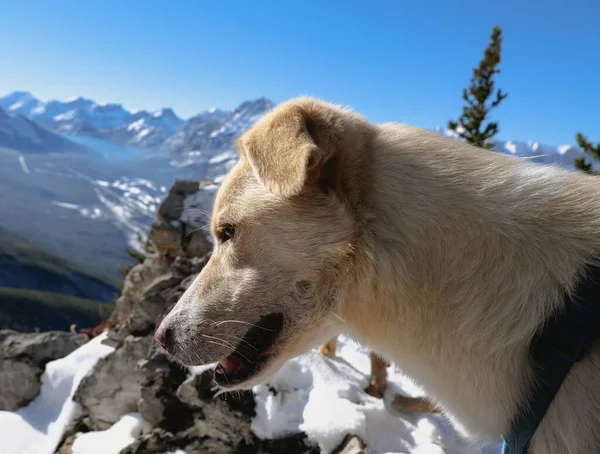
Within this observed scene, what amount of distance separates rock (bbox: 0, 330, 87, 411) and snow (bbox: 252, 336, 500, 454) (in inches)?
233

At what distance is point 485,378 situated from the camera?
2018 millimetres

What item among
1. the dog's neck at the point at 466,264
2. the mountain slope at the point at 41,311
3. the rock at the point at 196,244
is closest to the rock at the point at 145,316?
the rock at the point at 196,244

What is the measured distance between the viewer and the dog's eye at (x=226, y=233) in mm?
2641

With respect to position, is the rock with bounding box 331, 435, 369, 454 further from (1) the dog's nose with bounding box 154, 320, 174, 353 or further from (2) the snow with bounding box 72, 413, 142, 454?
(2) the snow with bounding box 72, 413, 142, 454

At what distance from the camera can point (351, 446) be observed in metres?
4.76

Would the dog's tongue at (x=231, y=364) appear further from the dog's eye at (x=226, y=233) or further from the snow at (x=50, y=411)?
the snow at (x=50, y=411)

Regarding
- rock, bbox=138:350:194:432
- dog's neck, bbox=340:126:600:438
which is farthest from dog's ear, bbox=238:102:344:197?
rock, bbox=138:350:194:432

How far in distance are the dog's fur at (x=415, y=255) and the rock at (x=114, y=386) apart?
5.75 meters

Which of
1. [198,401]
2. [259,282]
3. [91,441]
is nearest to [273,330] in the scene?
[259,282]

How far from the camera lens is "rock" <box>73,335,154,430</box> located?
295 inches

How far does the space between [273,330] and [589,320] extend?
5.22ft

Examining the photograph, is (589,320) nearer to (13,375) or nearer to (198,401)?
(198,401)

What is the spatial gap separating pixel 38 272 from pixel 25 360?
13774 centimetres

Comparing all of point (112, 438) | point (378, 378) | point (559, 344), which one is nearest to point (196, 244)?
point (112, 438)
